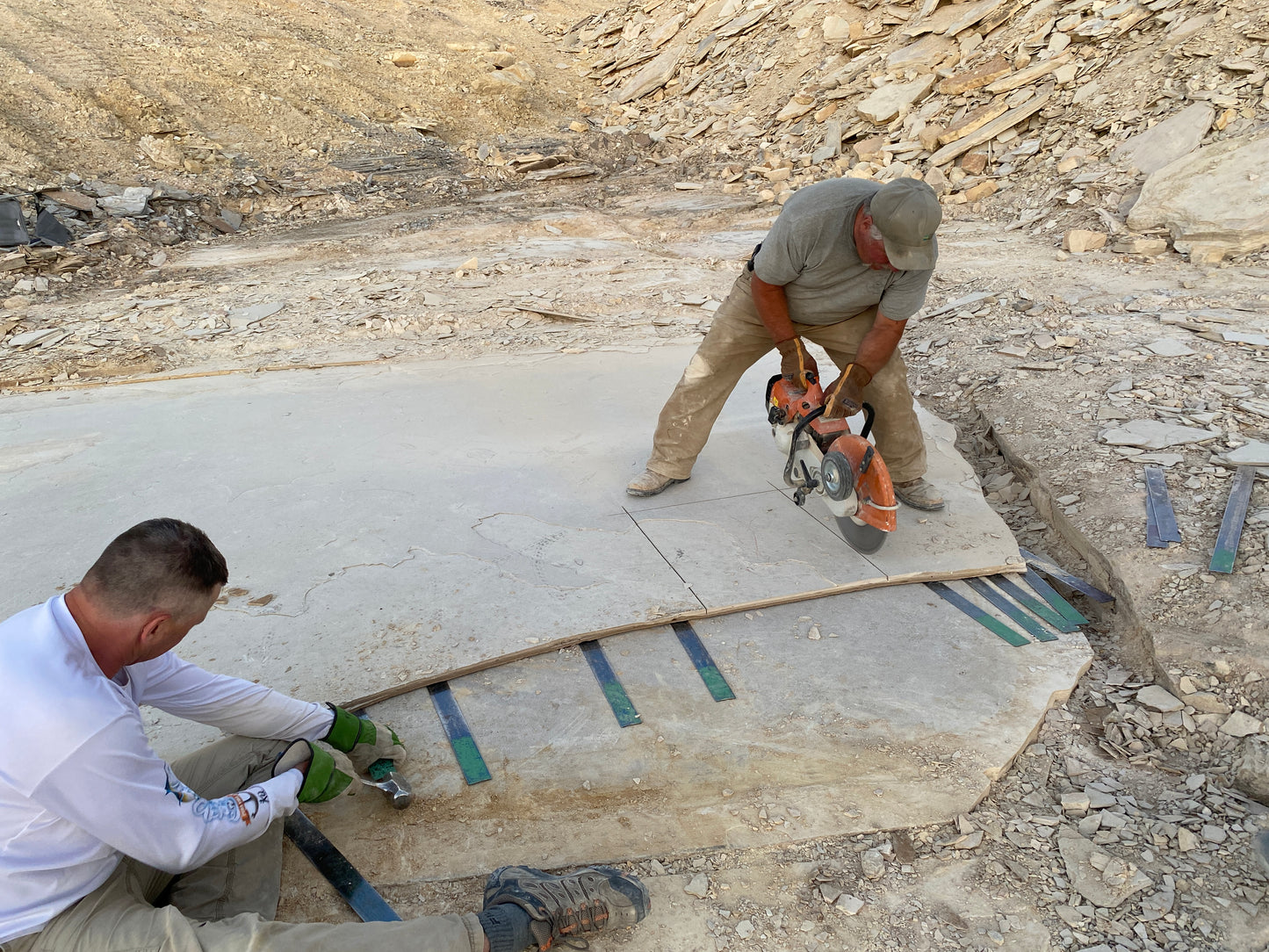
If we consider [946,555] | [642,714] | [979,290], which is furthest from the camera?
[979,290]

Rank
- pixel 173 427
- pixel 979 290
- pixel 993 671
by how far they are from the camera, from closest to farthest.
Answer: pixel 993 671
pixel 173 427
pixel 979 290

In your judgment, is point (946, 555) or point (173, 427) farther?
point (173, 427)

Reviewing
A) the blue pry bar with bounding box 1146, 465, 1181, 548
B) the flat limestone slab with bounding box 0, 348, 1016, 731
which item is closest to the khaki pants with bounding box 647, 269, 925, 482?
the flat limestone slab with bounding box 0, 348, 1016, 731

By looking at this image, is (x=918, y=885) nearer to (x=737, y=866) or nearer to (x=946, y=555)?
(x=737, y=866)

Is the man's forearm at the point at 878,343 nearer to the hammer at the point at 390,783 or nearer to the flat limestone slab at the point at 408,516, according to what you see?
the flat limestone slab at the point at 408,516

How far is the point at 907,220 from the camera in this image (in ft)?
9.66

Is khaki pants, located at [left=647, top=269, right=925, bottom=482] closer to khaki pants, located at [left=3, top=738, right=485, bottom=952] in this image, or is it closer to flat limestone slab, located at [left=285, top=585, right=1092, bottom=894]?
flat limestone slab, located at [left=285, top=585, right=1092, bottom=894]

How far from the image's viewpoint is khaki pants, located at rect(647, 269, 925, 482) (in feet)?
12.0

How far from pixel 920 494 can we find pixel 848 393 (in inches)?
32.4

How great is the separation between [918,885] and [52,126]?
493 inches

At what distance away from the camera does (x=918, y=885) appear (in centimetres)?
235

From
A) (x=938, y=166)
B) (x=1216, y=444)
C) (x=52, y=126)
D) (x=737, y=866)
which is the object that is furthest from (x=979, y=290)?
(x=52, y=126)

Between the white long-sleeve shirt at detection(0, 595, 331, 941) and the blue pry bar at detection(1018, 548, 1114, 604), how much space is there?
3.31 m

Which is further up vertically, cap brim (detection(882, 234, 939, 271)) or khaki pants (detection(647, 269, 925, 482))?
cap brim (detection(882, 234, 939, 271))
